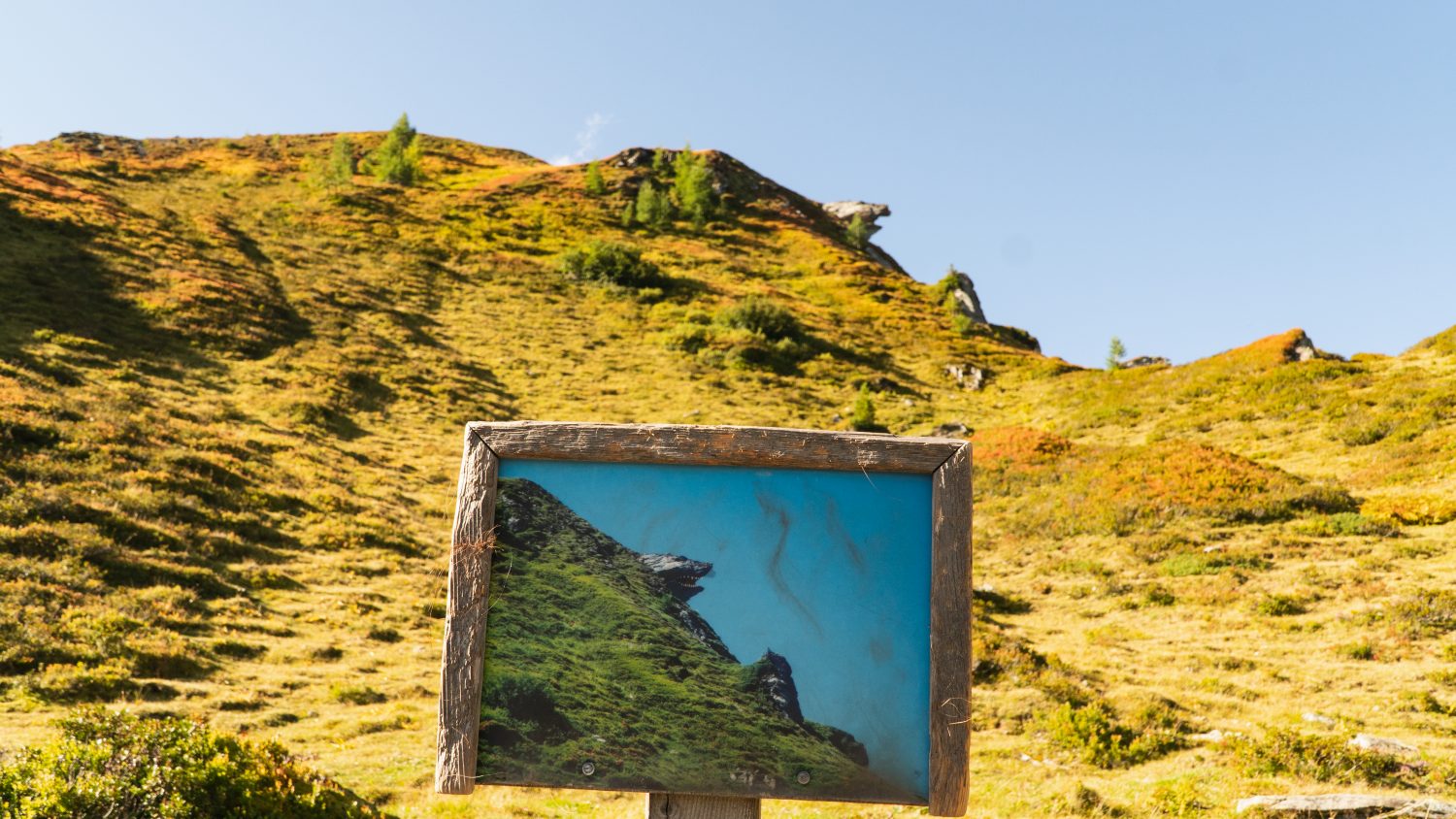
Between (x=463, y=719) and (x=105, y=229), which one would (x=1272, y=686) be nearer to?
(x=463, y=719)

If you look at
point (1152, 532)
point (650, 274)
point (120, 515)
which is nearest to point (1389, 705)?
point (1152, 532)

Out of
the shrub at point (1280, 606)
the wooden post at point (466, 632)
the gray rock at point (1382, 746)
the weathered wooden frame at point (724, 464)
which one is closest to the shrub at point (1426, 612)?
the shrub at point (1280, 606)

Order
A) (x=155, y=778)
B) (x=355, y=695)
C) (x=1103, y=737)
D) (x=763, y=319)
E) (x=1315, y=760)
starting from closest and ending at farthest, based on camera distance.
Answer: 1. (x=155, y=778)
2. (x=1315, y=760)
3. (x=1103, y=737)
4. (x=355, y=695)
5. (x=763, y=319)

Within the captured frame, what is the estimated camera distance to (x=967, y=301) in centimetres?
6234

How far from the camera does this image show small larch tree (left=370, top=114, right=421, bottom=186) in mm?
73625

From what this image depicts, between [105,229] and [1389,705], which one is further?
[105,229]

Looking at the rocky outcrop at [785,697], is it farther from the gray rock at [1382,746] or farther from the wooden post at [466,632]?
the gray rock at [1382,746]

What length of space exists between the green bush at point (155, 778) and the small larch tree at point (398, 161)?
7523 cm

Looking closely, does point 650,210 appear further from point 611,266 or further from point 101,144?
point 101,144

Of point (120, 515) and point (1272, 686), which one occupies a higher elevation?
point (120, 515)

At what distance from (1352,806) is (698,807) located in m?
6.77

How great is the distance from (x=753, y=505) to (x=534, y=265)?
55437mm

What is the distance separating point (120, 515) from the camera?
666 inches

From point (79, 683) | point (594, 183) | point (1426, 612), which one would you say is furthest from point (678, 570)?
point (594, 183)
